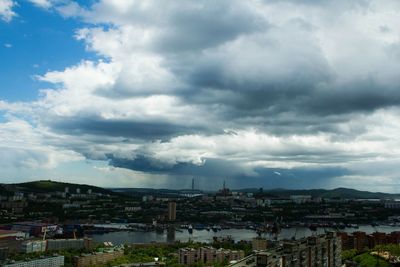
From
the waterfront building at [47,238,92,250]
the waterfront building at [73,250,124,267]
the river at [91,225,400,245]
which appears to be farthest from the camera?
the river at [91,225,400,245]

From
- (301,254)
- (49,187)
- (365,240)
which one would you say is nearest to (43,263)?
(301,254)

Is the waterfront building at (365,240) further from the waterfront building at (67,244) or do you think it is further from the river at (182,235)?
the waterfront building at (67,244)

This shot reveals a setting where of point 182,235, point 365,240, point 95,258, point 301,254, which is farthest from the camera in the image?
point 182,235

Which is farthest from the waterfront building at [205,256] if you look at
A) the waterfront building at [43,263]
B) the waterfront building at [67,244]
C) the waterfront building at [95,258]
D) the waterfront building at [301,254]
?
the waterfront building at [67,244]

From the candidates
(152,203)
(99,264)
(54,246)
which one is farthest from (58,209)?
(99,264)

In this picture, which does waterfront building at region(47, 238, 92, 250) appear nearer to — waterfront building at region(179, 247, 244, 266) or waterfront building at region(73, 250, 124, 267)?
waterfront building at region(73, 250, 124, 267)

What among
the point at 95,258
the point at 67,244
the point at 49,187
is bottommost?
the point at 67,244

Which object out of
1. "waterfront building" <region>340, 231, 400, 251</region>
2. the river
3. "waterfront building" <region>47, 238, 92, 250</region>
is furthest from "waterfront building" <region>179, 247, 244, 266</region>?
the river

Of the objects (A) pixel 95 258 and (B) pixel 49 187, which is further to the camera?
(B) pixel 49 187

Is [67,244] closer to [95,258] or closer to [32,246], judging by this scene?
[32,246]
